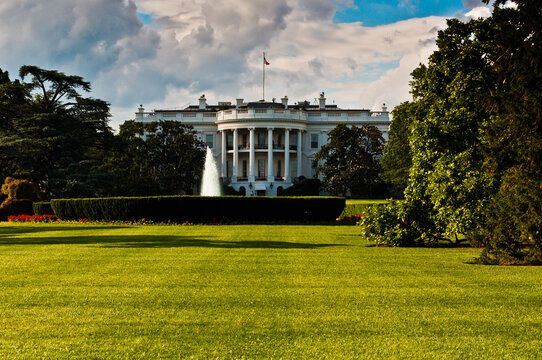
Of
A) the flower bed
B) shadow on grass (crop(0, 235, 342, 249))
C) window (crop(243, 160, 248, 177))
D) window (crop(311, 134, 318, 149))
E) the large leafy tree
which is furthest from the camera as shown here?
window (crop(311, 134, 318, 149))

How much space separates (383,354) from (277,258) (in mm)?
7745

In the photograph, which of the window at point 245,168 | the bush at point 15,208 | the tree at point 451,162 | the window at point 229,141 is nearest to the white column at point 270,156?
the window at point 245,168

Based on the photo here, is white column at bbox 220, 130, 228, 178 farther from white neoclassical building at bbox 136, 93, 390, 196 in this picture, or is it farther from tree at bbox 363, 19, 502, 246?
tree at bbox 363, 19, 502, 246

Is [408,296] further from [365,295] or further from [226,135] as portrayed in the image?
[226,135]

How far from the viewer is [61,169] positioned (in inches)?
1598

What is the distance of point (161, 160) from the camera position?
197 ft

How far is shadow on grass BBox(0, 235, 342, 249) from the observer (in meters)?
16.4

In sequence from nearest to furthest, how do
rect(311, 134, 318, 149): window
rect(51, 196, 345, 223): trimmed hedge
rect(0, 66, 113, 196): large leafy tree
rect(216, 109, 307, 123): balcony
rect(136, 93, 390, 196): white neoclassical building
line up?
rect(51, 196, 345, 223): trimmed hedge, rect(0, 66, 113, 196): large leafy tree, rect(216, 109, 307, 123): balcony, rect(136, 93, 390, 196): white neoclassical building, rect(311, 134, 318, 149): window

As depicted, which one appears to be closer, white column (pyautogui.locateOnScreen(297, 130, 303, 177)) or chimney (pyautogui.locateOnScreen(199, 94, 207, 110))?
white column (pyautogui.locateOnScreen(297, 130, 303, 177))

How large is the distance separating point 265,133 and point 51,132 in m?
41.8

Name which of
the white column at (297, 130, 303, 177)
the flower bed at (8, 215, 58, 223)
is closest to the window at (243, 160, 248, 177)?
the white column at (297, 130, 303, 177)

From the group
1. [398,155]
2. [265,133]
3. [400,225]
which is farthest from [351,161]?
[400,225]

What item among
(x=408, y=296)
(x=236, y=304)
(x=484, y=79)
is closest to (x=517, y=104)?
(x=484, y=79)

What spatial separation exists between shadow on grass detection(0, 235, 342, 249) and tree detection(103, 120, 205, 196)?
122 feet
